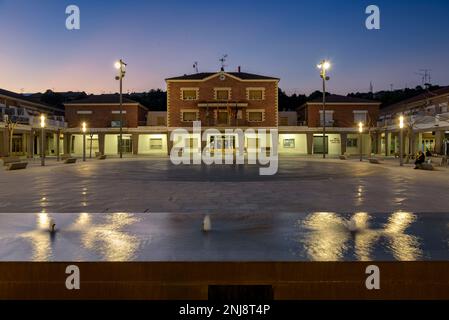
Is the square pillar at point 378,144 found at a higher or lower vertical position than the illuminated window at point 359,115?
lower

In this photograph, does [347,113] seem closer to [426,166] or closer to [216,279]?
[426,166]

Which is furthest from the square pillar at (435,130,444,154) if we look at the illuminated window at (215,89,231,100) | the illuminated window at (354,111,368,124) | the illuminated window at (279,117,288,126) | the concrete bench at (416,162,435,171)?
the illuminated window at (215,89,231,100)

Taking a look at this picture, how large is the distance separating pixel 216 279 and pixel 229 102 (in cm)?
4404

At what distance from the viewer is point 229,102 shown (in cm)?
4781

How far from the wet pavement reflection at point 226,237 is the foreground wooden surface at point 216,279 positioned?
15 cm

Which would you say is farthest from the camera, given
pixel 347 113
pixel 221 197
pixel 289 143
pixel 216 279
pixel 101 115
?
pixel 289 143

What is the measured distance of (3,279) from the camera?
4.56 m

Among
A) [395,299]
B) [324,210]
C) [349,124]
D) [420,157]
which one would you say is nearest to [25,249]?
[395,299]

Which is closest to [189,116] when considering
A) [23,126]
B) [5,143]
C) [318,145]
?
[318,145]

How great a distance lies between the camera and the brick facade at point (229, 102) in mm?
48031

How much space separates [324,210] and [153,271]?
4.73 metres

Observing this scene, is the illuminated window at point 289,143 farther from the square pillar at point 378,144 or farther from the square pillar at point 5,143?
the square pillar at point 5,143

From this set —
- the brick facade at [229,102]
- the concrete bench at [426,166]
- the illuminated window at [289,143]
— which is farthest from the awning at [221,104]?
the concrete bench at [426,166]

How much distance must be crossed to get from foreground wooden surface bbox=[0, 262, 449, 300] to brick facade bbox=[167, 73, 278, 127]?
43587 mm
